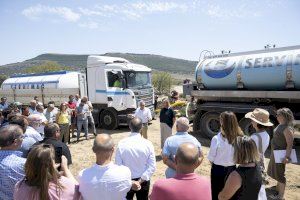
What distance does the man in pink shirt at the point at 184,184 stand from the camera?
2.67m

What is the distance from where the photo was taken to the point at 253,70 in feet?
34.4

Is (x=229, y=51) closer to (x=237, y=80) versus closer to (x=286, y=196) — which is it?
(x=237, y=80)

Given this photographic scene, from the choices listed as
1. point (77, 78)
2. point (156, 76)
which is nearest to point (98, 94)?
point (77, 78)

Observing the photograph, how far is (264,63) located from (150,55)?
123 metres

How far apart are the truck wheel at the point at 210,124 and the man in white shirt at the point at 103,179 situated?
8920mm

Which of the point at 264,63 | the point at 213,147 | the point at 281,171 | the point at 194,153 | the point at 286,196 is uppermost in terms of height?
the point at 264,63

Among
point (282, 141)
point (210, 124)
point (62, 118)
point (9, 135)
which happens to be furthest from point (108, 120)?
point (9, 135)

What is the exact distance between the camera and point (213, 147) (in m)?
4.73

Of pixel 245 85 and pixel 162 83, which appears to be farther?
pixel 162 83

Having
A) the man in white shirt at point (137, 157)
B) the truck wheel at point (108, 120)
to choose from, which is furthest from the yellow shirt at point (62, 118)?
the man in white shirt at point (137, 157)

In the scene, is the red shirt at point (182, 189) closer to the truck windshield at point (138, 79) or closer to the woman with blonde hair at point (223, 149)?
the woman with blonde hair at point (223, 149)

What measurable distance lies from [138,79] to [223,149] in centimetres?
1080

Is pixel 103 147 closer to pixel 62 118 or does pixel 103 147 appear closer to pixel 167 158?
pixel 167 158

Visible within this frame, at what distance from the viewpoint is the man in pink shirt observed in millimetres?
2674
